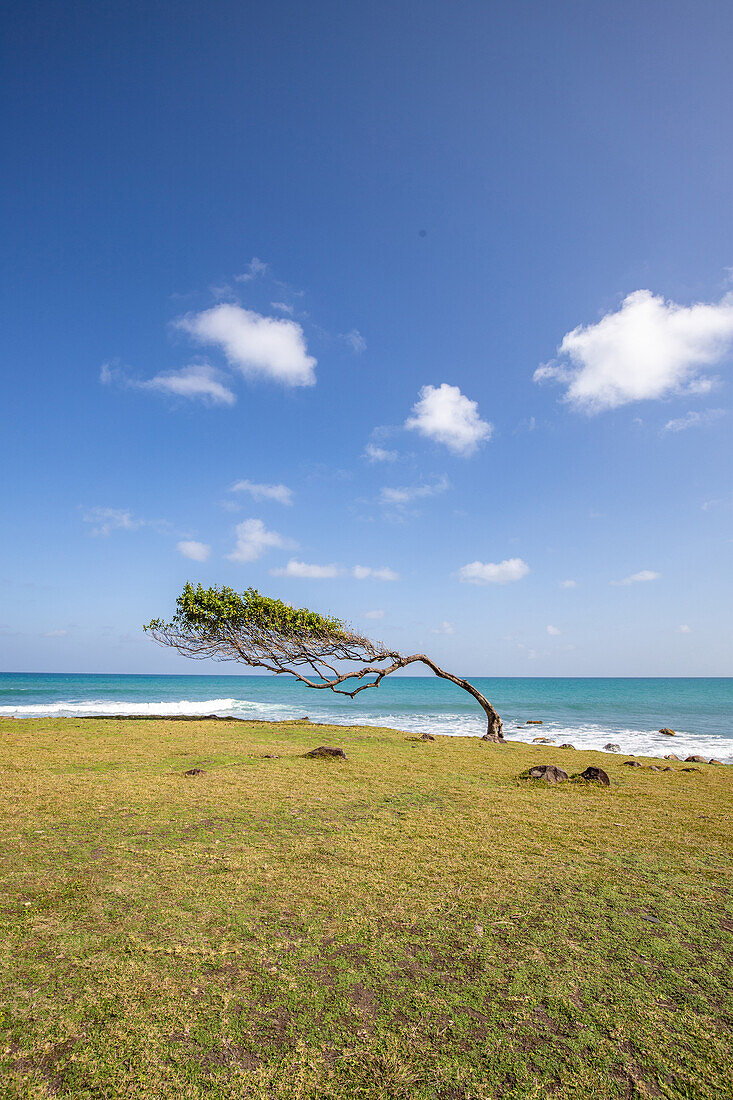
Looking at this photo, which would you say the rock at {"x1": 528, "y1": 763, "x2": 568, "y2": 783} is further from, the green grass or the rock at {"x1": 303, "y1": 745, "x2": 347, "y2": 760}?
the rock at {"x1": 303, "y1": 745, "x2": 347, "y2": 760}

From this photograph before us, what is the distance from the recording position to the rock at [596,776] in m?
Answer: 8.91

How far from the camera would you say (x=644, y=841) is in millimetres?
5676

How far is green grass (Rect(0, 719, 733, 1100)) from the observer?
7.57 feet

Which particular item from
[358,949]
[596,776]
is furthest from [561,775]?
[358,949]

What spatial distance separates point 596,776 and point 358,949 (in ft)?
23.9

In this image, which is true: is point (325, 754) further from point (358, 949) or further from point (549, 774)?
point (358, 949)

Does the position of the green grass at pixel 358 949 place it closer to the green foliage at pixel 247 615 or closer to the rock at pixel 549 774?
the rock at pixel 549 774

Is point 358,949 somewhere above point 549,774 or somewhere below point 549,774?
above

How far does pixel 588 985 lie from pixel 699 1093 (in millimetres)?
754

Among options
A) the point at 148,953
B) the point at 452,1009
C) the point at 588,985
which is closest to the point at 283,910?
the point at 148,953

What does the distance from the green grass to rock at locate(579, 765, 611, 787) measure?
2086mm

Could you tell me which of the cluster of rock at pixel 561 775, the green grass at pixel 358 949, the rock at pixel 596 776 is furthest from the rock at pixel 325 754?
the rock at pixel 596 776

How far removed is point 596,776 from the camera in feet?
29.7

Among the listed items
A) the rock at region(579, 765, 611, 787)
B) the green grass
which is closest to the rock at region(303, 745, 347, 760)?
the green grass
